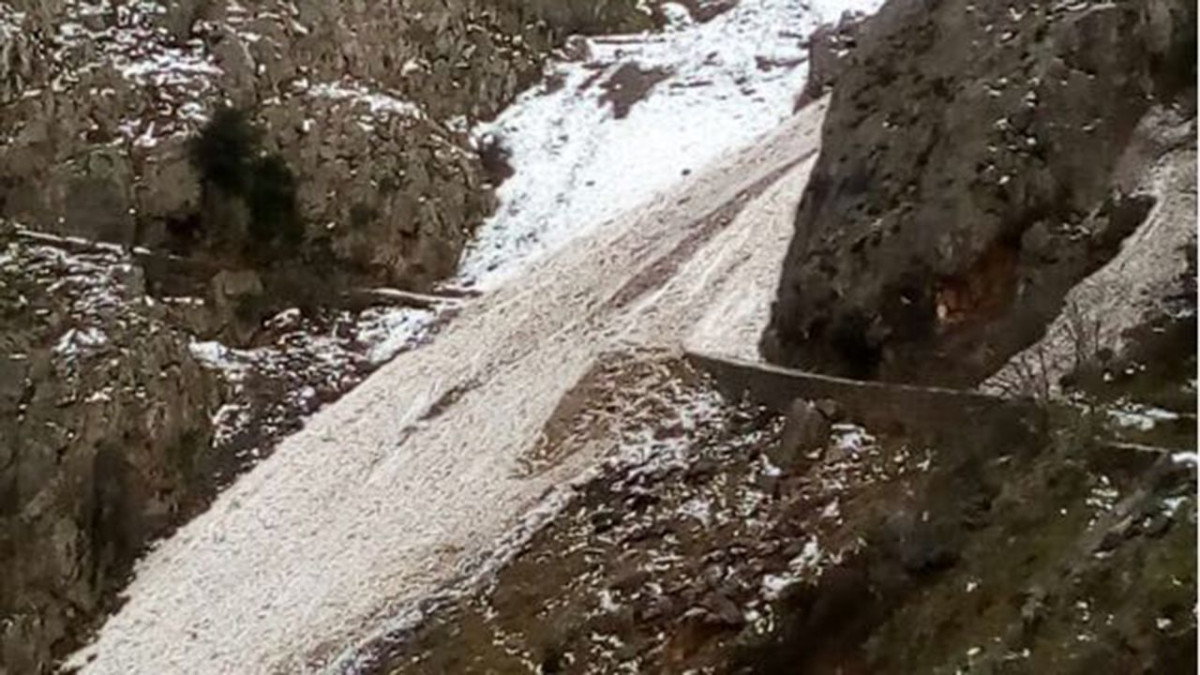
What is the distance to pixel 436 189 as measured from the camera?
35.2 m

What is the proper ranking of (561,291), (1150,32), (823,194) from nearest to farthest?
(1150,32), (823,194), (561,291)

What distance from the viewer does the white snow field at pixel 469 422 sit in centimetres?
2200

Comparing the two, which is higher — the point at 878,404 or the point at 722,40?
the point at 722,40

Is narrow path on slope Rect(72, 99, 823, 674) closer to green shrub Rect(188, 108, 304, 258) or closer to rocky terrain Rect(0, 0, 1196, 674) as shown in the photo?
rocky terrain Rect(0, 0, 1196, 674)

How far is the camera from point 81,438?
2509cm

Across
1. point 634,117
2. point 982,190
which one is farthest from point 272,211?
point 982,190

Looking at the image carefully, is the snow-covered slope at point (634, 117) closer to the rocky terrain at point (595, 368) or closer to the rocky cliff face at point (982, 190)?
the rocky terrain at point (595, 368)

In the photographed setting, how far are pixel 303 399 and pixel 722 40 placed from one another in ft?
83.7

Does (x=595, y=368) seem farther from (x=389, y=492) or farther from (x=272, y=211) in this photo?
(x=272, y=211)

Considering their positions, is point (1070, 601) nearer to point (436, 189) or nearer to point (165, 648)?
point (165, 648)

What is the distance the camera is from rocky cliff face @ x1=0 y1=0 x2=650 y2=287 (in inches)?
1262

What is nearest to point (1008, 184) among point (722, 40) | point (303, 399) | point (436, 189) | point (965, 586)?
point (965, 586)

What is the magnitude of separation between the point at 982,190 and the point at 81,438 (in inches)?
577

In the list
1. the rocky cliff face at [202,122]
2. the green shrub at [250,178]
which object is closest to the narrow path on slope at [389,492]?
the rocky cliff face at [202,122]
